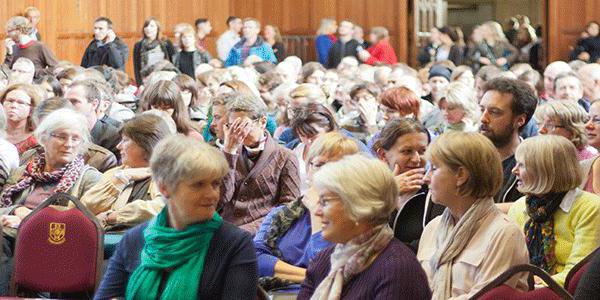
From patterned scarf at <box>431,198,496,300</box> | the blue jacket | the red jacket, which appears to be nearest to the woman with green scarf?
patterned scarf at <box>431,198,496,300</box>

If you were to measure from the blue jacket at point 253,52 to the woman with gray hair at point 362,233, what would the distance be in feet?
42.1

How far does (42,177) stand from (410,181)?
1.98 meters

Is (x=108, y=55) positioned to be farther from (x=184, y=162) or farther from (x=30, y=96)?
(x=184, y=162)

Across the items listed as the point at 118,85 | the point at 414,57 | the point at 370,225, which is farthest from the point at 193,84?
the point at 414,57

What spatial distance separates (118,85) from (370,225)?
7.85 metres

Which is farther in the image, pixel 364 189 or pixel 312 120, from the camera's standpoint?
pixel 312 120

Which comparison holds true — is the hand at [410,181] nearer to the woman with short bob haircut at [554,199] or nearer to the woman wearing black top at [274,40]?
the woman with short bob haircut at [554,199]

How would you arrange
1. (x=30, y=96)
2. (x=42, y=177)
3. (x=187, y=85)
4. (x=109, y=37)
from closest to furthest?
(x=42, y=177)
(x=30, y=96)
(x=187, y=85)
(x=109, y=37)

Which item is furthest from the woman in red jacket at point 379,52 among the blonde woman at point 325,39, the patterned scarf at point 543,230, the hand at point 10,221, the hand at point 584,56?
the patterned scarf at point 543,230

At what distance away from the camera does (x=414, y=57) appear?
1961 centimetres

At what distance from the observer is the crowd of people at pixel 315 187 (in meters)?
3.53

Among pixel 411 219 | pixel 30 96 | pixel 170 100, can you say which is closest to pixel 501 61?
pixel 170 100

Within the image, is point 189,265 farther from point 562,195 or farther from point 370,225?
point 562,195

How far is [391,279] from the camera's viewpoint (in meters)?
3.41
